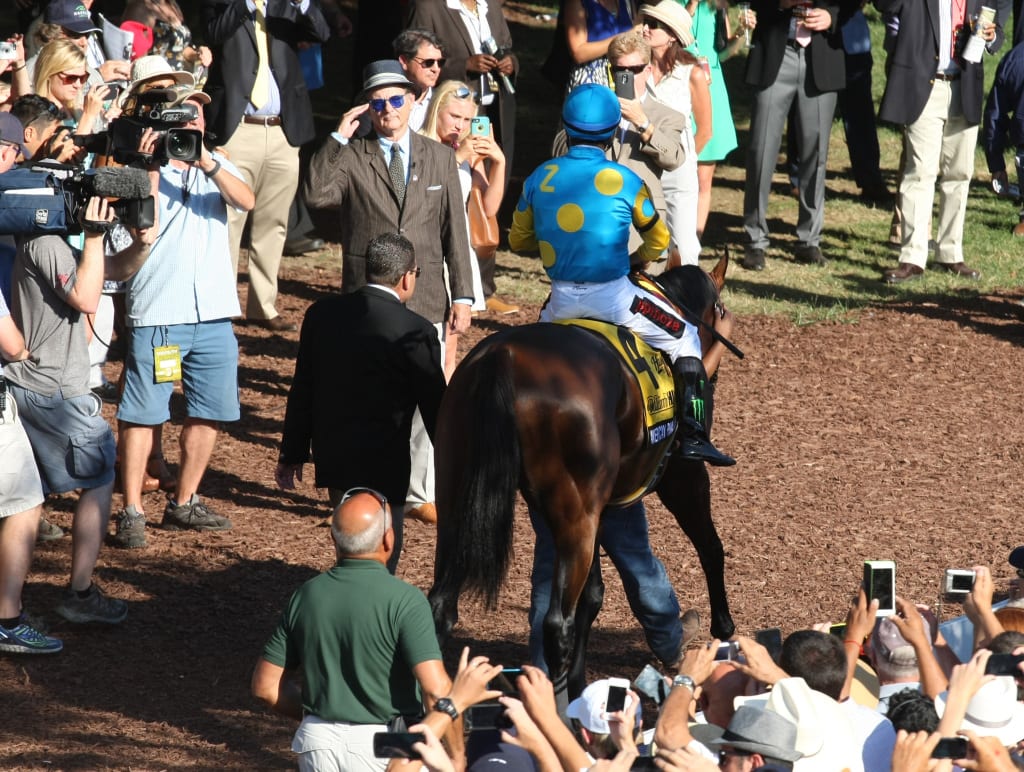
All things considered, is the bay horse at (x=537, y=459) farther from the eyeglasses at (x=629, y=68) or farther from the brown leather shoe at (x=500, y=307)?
the brown leather shoe at (x=500, y=307)

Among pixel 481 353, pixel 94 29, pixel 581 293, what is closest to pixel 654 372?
pixel 581 293

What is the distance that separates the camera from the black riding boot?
6398 millimetres

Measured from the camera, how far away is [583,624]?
19.7ft

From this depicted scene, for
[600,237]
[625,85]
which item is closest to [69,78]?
[625,85]

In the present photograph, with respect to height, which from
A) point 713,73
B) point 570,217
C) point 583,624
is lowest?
point 583,624

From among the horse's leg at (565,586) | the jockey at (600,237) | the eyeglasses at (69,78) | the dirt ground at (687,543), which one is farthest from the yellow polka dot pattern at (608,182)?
the eyeglasses at (69,78)

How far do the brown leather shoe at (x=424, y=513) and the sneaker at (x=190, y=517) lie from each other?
1040 mm

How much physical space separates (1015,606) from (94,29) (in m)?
7.05

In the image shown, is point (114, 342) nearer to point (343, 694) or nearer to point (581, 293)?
point (581, 293)

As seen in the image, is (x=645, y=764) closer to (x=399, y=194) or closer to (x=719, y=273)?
(x=719, y=273)

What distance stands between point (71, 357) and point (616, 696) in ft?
11.4

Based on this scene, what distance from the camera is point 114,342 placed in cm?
1100

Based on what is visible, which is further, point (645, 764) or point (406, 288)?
point (406, 288)

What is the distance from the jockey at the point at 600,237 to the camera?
6.16m
